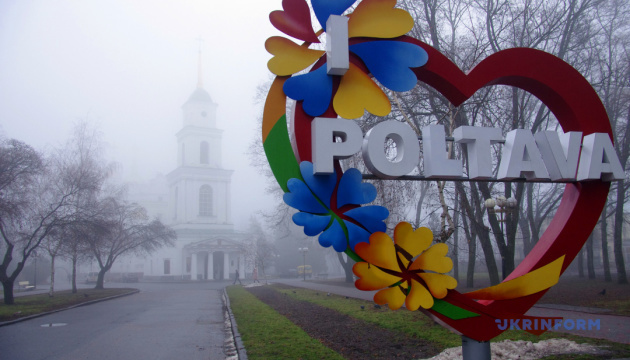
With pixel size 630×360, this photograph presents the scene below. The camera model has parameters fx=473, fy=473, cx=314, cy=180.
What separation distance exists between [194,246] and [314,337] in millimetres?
46046

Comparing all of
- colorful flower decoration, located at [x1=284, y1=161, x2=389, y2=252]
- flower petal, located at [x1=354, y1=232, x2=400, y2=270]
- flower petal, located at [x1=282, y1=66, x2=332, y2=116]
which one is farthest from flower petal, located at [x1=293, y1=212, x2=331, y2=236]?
flower petal, located at [x1=282, y1=66, x2=332, y2=116]

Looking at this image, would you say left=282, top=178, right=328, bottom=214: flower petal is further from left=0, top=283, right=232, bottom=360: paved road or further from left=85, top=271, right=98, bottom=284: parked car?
left=85, top=271, right=98, bottom=284: parked car

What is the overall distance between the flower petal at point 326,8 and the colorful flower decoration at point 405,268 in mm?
2736

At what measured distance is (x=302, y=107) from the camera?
222 inches

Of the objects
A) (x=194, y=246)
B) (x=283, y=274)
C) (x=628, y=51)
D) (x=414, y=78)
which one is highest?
(x=628, y=51)

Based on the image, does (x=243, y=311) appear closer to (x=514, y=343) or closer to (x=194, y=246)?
(x=514, y=343)

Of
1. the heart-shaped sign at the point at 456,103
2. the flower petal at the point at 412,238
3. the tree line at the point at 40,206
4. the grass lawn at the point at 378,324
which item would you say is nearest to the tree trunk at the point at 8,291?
the tree line at the point at 40,206

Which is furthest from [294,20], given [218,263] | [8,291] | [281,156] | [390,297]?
[218,263]

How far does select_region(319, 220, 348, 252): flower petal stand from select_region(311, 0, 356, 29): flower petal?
2521 mm

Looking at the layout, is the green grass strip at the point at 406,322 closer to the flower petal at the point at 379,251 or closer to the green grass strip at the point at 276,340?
the green grass strip at the point at 276,340

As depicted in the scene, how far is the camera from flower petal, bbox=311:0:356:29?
588 cm

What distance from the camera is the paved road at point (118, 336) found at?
9531 mm

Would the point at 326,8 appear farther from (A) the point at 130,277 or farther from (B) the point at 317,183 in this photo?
(A) the point at 130,277

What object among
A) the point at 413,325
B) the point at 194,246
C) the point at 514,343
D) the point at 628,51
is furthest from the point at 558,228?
the point at 194,246
